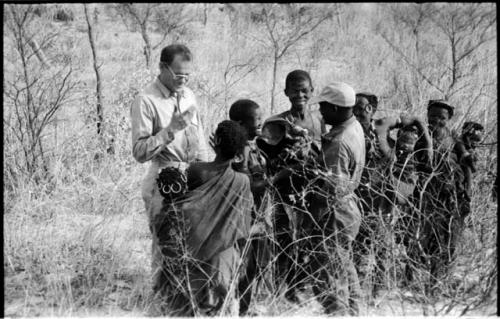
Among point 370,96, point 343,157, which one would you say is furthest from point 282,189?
point 370,96

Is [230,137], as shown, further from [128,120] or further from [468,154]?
[128,120]

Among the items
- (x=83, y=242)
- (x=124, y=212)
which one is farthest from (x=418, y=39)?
(x=83, y=242)

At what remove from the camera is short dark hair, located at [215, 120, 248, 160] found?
2928mm

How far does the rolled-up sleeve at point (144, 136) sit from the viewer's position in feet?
9.93

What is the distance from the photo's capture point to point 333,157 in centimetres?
302

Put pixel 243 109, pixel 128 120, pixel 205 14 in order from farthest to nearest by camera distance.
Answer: pixel 205 14 → pixel 128 120 → pixel 243 109

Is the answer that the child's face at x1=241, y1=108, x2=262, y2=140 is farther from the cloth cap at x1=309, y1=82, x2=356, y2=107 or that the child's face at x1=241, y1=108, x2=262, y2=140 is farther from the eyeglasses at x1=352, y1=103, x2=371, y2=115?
the eyeglasses at x1=352, y1=103, x2=371, y2=115

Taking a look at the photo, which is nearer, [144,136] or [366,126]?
[144,136]

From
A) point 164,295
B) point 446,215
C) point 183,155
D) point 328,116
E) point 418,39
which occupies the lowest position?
point 164,295

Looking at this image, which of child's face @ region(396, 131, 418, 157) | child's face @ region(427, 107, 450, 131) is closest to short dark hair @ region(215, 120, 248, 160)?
child's face @ region(396, 131, 418, 157)

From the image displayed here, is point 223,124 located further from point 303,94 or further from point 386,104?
point 386,104

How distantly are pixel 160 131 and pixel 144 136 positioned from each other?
0.10 metres

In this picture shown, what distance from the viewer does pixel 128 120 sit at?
5910mm

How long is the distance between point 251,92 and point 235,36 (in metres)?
3.16
